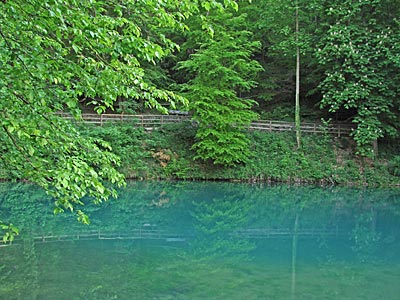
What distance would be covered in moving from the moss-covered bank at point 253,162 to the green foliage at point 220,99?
840mm

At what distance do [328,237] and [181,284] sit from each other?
216 inches

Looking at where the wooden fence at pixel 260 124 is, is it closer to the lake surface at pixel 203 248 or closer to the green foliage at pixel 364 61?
the green foliage at pixel 364 61

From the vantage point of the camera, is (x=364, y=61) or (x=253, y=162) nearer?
(x=364, y=61)

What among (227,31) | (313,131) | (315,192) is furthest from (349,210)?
(227,31)

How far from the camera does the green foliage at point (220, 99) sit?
18.8m

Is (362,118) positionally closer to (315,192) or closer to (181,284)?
(315,192)

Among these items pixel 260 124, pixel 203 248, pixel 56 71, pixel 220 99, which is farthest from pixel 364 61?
pixel 56 71

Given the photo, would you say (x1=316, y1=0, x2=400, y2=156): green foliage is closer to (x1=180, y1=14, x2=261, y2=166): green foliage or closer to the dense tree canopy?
(x1=180, y1=14, x2=261, y2=166): green foliage

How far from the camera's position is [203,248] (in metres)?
9.14

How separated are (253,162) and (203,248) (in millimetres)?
11121

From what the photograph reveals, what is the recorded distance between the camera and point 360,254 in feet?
30.0

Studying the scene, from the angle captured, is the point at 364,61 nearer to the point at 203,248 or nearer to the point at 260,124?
the point at 260,124

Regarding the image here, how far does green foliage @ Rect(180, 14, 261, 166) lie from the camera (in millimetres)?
18766

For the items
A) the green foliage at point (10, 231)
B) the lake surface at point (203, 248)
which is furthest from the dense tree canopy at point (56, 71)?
the lake surface at point (203, 248)
